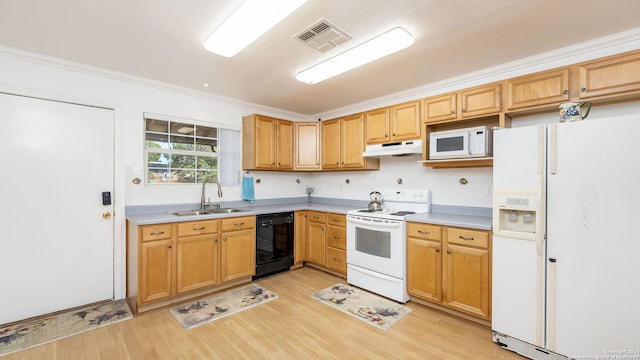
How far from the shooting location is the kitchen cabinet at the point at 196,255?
2980mm

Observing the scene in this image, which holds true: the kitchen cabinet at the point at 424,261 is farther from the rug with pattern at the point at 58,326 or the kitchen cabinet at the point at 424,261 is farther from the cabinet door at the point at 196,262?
the rug with pattern at the point at 58,326

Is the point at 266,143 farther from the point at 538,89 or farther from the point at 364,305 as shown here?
the point at 538,89

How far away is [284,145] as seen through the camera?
14.2 feet

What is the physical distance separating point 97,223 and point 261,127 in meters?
2.29

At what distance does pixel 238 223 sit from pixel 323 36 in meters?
2.37

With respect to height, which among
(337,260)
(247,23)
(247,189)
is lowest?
(337,260)

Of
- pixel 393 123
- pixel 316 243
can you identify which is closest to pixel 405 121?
pixel 393 123

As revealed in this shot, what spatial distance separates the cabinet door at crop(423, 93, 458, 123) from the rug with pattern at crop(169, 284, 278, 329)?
2.78 m

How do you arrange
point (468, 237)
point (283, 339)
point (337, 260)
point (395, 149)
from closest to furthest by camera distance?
1. point (283, 339)
2. point (468, 237)
3. point (395, 149)
4. point (337, 260)

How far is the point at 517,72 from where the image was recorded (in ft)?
8.98


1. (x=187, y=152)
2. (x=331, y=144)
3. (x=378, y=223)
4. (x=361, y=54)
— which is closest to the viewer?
(x=361, y=54)

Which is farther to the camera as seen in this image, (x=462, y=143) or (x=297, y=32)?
(x=462, y=143)

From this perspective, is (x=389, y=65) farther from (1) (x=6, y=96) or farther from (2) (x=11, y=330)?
(2) (x=11, y=330)

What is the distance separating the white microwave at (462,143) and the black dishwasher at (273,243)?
7.18 ft
